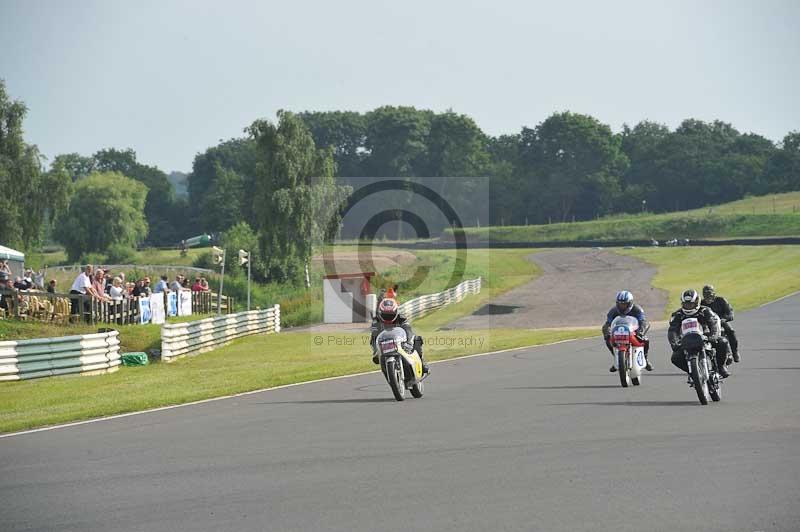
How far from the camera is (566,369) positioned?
23000 mm

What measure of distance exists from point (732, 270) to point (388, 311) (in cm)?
6106

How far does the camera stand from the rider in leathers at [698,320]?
15.8 metres

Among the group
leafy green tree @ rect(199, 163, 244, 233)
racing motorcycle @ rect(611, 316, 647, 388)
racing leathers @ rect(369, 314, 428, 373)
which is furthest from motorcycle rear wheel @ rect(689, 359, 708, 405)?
leafy green tree @ rect(199, 163, 244, 233)

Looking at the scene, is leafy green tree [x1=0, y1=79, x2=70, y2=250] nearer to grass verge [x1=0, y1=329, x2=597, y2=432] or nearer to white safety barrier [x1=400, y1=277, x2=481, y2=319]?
white safety barrier [x1=400, y1=277, x2=481, y2=319]

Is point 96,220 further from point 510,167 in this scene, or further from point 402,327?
point 402,327

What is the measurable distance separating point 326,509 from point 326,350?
83.4 feet

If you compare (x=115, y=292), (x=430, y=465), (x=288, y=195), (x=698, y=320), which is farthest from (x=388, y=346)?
(x=288, y=195)

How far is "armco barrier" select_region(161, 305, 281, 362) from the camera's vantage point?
96.8ft

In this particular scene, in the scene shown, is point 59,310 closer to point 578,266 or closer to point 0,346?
point 0,346

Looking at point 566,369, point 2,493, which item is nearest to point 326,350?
point 566,369

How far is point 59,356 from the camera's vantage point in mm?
24828

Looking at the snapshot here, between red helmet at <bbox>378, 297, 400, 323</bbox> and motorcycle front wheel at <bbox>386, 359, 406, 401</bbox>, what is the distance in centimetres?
64

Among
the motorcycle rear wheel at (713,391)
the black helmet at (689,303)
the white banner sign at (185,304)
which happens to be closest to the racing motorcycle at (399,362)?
the black helmet at (689,303)

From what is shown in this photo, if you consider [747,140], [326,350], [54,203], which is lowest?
[326,350]
